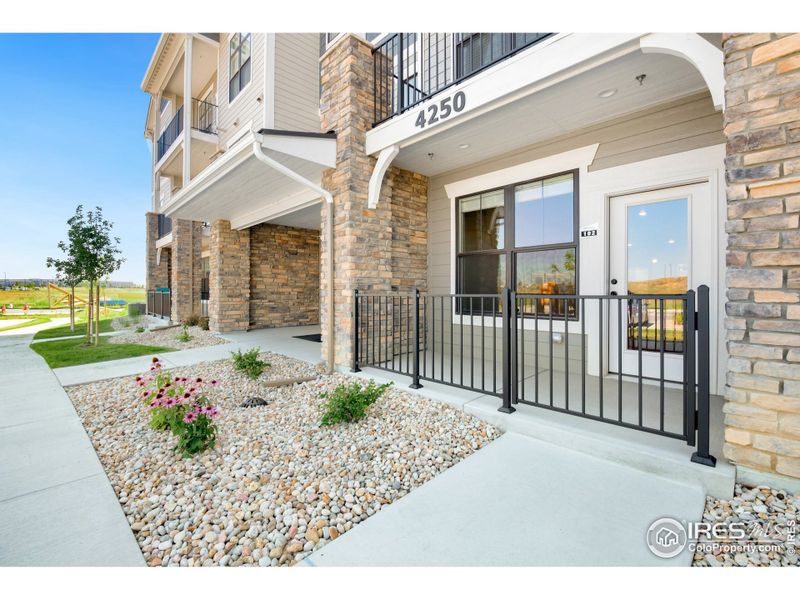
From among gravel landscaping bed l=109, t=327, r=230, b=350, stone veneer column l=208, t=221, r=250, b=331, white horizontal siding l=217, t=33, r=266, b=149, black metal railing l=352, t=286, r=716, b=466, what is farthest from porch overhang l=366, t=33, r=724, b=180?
stone veneer column l=208, t=221, r=250, b=331

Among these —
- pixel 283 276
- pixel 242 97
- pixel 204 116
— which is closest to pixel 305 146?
pixel 242 97

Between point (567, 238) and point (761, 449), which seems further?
point (567, 238)

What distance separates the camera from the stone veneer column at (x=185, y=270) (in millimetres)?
10344

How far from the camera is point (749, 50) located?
6.01 ft

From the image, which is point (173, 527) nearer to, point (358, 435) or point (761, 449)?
point (358, 435)

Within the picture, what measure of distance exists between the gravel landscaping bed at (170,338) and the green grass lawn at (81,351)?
0.38m

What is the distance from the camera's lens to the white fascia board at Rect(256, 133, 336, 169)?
13.3ft

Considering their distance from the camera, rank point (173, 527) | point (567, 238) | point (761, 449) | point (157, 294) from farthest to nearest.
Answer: point (157, 294) → point (567, 238) → point (761, 449) → point (173, 527)

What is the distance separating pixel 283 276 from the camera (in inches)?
353

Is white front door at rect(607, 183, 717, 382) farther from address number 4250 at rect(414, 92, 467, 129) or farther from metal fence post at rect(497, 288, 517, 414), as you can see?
address number 4250 at rect(414, 92, 467, 129)
